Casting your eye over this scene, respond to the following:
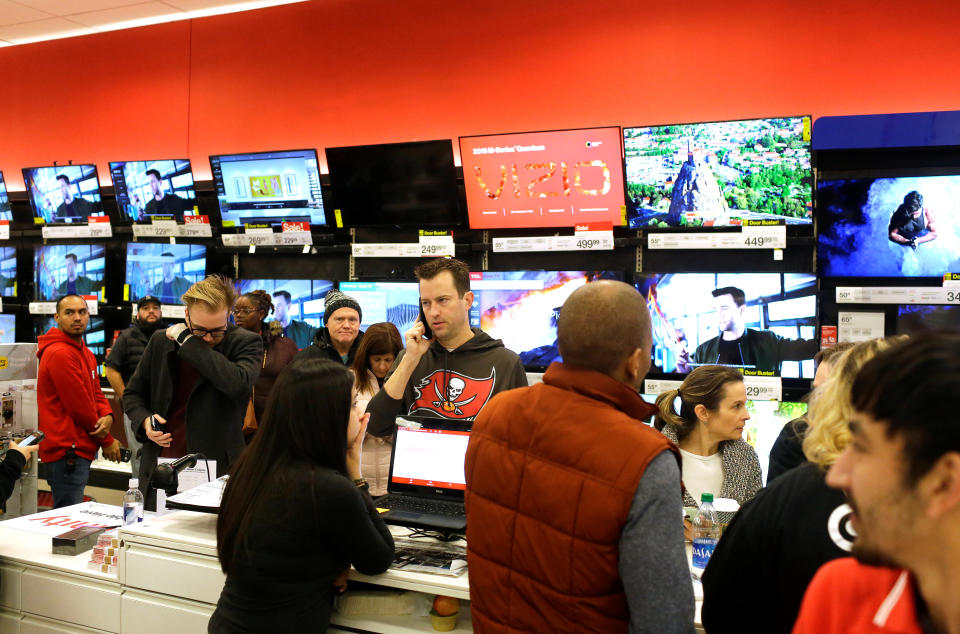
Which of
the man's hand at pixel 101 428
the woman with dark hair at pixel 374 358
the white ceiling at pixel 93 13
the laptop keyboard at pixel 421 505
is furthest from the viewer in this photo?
the white ceiling at pixel 93 13

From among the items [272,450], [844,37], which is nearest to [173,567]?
[272,450]

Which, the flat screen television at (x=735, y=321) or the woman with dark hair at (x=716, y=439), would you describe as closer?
the woman with dark hair at (x=716, y=439)

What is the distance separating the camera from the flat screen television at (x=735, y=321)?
161 inches

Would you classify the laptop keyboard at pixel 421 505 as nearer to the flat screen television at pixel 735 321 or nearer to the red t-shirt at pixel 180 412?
the red t-shirt at pixel 180 412

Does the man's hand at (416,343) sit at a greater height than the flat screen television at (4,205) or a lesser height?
lesser

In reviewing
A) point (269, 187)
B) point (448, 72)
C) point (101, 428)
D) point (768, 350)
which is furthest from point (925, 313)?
point (101, 428)

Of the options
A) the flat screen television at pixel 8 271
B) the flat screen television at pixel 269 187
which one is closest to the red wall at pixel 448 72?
the flat screen television at pixel 269 187

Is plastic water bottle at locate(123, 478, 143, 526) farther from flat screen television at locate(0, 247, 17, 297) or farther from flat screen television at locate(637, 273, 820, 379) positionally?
flat screen television at locate(0, 247, 17, 297)

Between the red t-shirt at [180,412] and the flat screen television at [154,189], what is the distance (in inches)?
91.8

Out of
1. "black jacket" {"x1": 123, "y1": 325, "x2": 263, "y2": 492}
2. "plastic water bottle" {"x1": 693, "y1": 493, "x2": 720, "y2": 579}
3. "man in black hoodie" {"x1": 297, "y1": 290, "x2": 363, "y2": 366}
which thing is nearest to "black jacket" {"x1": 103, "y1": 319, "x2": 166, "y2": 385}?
"black jacket" {"x1": 123, "y1": 325, "x2": 263, "y2": 492}

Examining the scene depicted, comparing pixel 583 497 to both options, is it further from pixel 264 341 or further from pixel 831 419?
pixel 264 341

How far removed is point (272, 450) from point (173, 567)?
0.83 metres

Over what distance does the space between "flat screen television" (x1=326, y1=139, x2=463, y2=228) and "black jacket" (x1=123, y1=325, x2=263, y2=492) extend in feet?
4.95

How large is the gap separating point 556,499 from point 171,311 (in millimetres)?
4978
